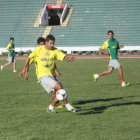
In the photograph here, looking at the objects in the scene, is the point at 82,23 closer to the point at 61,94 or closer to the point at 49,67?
the point at 49,67

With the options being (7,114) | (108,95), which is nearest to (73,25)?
(108,95)

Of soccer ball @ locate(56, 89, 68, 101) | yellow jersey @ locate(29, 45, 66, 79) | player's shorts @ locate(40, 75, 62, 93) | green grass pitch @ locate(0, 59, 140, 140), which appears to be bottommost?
green grass pitch @ locate(0, 59, 140, 140)

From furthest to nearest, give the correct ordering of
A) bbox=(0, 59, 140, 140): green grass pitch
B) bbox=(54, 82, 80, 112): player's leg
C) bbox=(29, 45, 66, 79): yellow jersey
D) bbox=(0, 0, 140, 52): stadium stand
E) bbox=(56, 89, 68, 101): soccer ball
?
bbox=(0, 0, 140, 52): stadium stand → bbox=(29, 45, 66, 79): yellow jersey → bbox=(54, 82, 80, 112): player's leg → bbox=(56, 89, 68, 101): soccer ball → bbox=(0, 59, 140, 140): green grass pitch

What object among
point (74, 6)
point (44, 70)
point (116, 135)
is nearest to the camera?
point (116, 135)

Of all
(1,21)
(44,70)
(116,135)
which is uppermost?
(1,21)

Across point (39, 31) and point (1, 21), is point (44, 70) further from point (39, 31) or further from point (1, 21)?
point (1, 21)

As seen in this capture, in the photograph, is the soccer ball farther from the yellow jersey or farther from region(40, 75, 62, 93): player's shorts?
the yellow jersey

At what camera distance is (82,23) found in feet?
145

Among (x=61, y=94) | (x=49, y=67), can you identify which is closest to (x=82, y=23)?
(x=49, y=67)

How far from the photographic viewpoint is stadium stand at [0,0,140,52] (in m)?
42.7

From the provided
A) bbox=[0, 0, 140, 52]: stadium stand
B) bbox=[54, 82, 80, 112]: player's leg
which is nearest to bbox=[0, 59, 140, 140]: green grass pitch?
bbox=[54, 82, 80, 112]: player's leg

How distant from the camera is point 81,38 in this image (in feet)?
141

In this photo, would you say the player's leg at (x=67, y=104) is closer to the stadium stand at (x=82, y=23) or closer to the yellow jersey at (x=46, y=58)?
the yellow jersey at (x=46, y=58)

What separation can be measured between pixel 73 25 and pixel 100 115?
1466 inches
